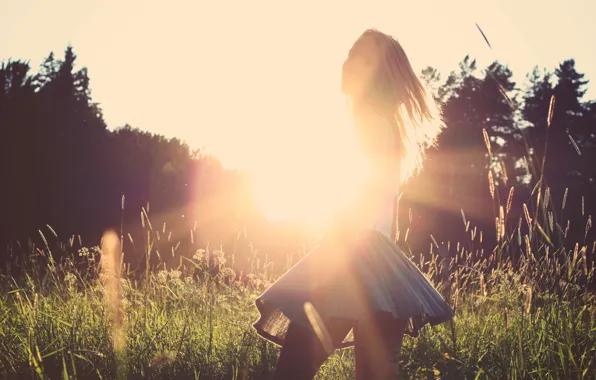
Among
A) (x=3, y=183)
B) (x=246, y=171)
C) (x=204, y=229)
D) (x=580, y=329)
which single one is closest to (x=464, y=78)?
(x=246, y=171)

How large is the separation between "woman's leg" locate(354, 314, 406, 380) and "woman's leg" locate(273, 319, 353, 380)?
0.17 m

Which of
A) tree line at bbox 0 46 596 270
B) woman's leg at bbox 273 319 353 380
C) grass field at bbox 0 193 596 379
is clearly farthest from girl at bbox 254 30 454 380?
tree line at bbox 0 46 596 270

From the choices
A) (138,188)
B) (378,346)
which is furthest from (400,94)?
(138,188)

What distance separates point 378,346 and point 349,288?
0.25 metres

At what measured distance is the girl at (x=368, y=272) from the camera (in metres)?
1.88


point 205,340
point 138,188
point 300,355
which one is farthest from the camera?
point 138,188

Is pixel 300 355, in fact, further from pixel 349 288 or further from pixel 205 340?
pixel 205 340

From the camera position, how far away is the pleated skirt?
187cm

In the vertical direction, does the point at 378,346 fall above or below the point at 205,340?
above

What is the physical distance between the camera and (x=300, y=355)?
187cm

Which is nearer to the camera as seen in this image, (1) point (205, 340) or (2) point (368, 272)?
(2) point (368, 272)

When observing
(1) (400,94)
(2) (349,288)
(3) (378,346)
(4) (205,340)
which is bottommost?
(4) (205,340)

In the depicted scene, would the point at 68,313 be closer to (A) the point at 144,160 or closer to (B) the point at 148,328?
(B) the point at 148,328

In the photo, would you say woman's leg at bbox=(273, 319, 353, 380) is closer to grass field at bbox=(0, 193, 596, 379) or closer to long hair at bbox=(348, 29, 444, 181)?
long hair at bbox=(348, 29, 444, 181)
